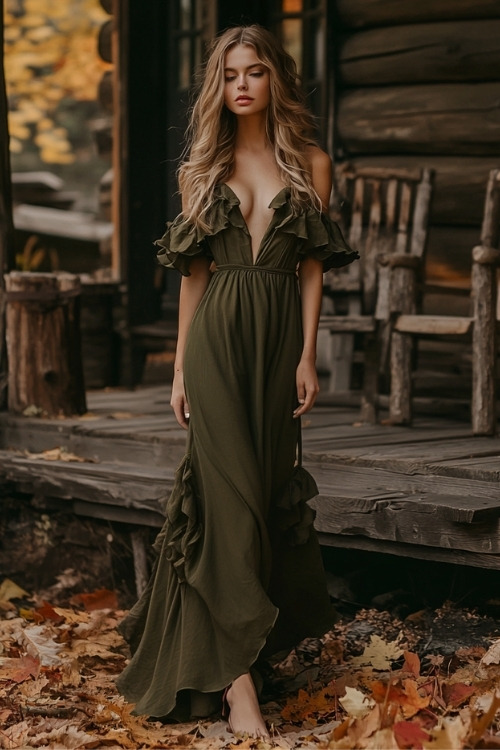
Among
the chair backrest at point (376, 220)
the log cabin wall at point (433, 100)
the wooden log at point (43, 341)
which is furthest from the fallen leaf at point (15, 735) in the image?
the log cabin wall at point (433, 100)

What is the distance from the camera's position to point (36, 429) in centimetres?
583

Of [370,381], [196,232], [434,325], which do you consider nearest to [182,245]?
[196,232]

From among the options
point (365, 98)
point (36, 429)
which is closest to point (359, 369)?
point (365, 98)

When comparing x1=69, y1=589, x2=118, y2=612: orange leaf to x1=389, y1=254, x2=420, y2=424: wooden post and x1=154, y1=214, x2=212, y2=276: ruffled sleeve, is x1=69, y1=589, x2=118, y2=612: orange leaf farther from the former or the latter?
x1=154, y1=214, x2=212, y2=276: ruffled sleeve

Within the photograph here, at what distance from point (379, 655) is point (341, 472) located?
3.15ft

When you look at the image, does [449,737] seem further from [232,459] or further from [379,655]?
[379,655]

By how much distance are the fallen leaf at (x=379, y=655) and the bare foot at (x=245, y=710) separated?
677 mm

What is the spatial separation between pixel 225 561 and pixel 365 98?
4.43m

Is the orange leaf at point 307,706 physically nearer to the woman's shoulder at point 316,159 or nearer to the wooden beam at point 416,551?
the wooden beam at point 416,551

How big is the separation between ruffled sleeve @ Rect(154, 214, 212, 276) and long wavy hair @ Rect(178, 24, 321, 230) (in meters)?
0.03

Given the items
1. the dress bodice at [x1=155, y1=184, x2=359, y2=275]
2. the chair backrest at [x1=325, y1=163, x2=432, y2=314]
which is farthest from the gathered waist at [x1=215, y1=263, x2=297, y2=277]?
the chair backrest at [x1=325, y1=163, x2=432, y2=314]

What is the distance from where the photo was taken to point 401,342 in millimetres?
5773

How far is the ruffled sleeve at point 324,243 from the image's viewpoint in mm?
3477

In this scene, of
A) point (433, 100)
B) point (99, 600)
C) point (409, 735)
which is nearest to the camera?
point (409, 735)
